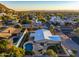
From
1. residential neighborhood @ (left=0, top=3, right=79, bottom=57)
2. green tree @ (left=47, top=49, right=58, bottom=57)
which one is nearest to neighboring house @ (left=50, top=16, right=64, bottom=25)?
residential neighborhood @ (left=0, top=3, right=79, bottom=57)

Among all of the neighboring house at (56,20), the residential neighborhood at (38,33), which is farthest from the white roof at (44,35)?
the neighboring house at (56,20)

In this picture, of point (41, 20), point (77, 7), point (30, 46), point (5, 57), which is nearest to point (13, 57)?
point (5, 57)

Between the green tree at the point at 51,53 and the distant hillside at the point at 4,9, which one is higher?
the distant hillside at the point at 4,9

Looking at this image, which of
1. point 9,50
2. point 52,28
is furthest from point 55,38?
point 9,50

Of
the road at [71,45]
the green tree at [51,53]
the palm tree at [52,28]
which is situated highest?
the palm tree at [52,28]

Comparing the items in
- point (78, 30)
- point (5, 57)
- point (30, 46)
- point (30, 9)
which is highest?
point (30, 9)

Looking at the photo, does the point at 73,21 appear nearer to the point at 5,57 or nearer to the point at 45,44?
the point at 45,44

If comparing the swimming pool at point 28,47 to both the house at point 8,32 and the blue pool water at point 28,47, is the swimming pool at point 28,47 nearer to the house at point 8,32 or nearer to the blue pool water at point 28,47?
the blue pool water at point 28,47

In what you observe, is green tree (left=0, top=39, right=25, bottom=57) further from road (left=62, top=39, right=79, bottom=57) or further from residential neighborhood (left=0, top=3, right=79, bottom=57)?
road (left=62, top=39, right=79, bottom=57)

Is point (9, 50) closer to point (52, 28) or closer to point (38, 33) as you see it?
point (38, 33)
